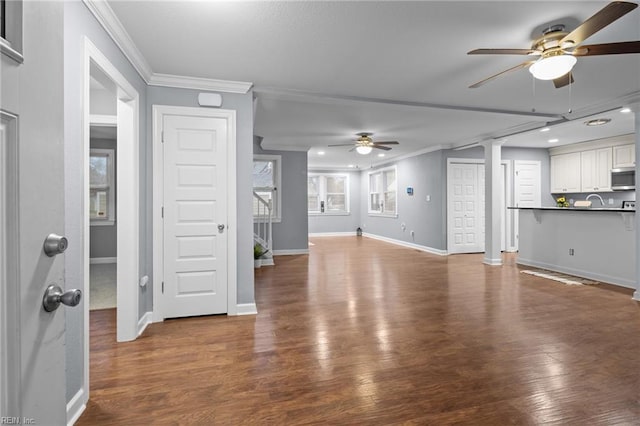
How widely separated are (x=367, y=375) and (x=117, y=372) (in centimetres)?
178

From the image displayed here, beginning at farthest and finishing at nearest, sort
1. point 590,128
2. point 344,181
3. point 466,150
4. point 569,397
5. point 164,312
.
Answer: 1. point 344,181
2. point 466,150
3. point 590,128
4. point 164,312
5. point 569,397

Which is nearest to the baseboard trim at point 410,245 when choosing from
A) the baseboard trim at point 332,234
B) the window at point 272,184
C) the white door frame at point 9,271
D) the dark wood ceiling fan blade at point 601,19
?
the baseboard trim at point 332,234

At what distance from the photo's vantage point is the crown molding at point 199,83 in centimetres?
328

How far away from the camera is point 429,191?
A: 26.3 feet

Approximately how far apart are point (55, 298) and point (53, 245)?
5.1 inches

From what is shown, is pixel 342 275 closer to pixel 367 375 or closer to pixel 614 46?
pixel 367 375

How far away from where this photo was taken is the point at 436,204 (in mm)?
7750

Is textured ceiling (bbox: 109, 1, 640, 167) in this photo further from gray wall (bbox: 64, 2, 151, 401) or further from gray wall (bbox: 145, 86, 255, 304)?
gray wall (bbox: 64, 2, 151, 401)

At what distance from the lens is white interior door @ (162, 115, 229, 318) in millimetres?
3342

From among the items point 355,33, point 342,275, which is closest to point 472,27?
point 355,33

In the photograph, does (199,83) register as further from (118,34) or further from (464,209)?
(464,209)

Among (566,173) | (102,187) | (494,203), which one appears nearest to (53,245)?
(494,203)

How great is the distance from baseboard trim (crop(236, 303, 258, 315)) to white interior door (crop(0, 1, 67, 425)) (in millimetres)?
2716

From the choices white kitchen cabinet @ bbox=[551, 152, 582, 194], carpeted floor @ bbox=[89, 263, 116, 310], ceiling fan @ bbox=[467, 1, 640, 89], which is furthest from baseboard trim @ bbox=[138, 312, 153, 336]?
white kitchen cabinet @ bbox=[551, 152, 582, 194]
